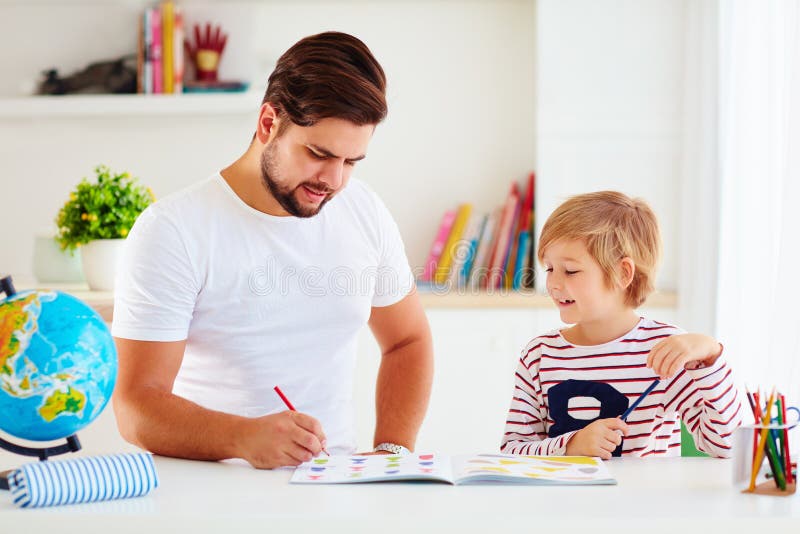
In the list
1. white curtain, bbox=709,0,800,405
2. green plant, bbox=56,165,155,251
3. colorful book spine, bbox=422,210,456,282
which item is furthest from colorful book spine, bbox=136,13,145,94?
white curtain, bbox=709,0,800,405

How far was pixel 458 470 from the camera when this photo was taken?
4.56 ft

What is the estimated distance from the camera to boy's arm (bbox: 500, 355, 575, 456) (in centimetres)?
176

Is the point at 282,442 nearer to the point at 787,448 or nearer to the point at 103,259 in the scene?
the point at 787,448

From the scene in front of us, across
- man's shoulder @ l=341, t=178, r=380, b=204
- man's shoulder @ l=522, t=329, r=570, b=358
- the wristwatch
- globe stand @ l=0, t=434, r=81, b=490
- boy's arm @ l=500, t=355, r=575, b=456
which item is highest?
man's shoulder @ l=341, t=178, r=380, b=204

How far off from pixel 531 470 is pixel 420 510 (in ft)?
0.81

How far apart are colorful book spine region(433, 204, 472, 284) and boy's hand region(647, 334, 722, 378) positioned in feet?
6.58

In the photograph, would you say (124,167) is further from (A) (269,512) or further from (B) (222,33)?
(A) (269,512)

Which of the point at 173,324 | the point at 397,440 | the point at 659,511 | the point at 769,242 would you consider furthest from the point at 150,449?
the point at 769,242

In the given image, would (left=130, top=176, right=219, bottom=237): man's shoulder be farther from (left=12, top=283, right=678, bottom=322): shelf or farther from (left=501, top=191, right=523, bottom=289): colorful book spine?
(left=501, top=191, right=523, bottom=289): colorful book spine

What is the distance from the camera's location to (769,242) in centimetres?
247

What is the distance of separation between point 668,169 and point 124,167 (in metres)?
2.03

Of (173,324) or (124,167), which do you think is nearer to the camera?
(173,324)

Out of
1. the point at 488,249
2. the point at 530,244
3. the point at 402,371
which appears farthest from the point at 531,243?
the point at 402,371

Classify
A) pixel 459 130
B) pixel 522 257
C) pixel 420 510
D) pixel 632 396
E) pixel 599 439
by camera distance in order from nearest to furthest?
pixel 420 510, pixel 599 439, pixel 632 396, pixel 522 257, pixel 459 130
